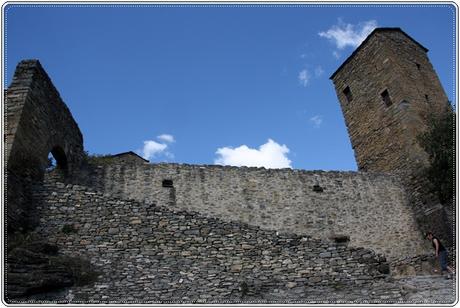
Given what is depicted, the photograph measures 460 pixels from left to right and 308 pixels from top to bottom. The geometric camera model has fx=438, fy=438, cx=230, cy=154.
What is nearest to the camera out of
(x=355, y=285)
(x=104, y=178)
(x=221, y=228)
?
(x=355, y=285)

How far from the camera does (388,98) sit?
61.0ft

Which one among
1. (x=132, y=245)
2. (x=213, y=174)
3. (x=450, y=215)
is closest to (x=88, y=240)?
(x=132, y=245)

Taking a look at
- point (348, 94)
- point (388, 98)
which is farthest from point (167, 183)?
point (348, 94)

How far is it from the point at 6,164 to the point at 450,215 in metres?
13.2

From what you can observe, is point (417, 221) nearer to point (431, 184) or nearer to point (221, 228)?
point (431, 184)

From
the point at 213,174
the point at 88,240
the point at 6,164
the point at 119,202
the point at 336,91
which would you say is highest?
the point at 336,91

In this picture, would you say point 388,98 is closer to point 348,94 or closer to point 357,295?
point 348,94

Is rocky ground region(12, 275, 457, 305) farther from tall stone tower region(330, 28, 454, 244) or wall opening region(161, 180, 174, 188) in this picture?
tall stone tower region(330, 28, 454, 244)

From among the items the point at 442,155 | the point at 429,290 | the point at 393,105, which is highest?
the point at 393,105

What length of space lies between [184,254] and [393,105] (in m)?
13.1

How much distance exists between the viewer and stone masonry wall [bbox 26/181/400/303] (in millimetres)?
7438

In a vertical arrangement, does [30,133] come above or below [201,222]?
above

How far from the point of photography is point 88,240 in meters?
8.16

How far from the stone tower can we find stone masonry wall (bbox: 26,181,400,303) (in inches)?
383
